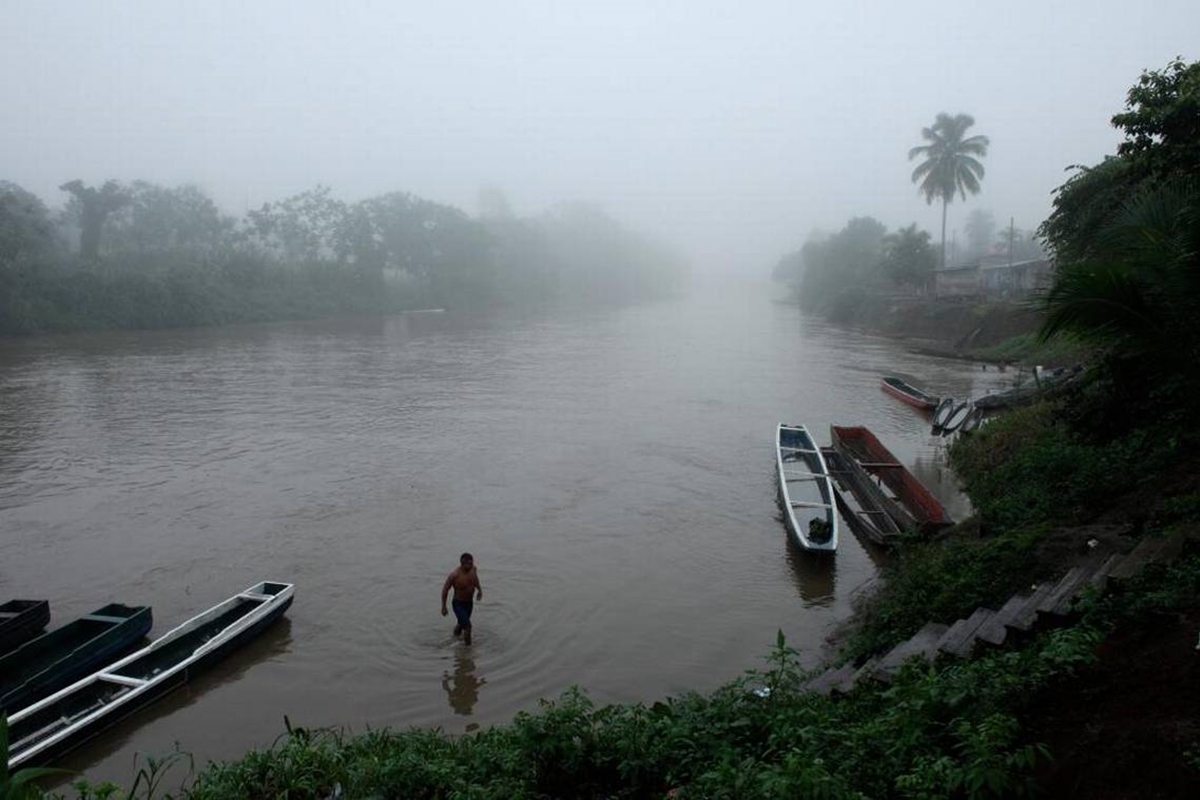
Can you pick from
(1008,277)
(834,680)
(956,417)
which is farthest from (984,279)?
(834,680)

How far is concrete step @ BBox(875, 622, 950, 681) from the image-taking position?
597 centimetres

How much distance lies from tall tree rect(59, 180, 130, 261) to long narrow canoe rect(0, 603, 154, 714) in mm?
58816

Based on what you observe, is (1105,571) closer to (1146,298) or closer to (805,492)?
(1146,298)

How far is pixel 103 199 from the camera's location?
5891 cm

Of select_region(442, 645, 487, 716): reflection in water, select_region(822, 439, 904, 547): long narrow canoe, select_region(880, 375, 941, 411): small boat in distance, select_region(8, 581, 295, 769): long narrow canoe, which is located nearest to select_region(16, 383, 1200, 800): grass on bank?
select_region(8, 581, 295, 769): long narrow canoe

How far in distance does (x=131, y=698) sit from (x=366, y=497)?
25.3 feet

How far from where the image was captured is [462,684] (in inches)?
355

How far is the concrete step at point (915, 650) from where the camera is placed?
5.97m

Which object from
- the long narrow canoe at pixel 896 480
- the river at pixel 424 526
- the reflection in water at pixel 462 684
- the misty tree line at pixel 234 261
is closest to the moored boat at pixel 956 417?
the river at pixel 424 526

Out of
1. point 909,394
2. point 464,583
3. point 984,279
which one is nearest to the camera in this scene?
point 464,583

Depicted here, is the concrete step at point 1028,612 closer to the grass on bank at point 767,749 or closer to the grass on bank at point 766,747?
the grass on bank at point 767,749

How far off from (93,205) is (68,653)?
61173mm

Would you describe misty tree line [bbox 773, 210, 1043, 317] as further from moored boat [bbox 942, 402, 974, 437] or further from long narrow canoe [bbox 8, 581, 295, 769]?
long narrow canoe [bbox 8, 581, 295, 769]

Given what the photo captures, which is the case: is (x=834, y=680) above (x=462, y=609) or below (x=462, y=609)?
above
